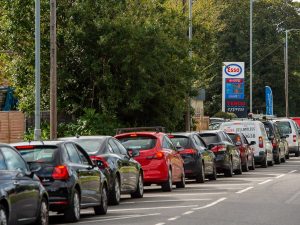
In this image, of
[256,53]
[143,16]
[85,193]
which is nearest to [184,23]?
Result: [143,16]

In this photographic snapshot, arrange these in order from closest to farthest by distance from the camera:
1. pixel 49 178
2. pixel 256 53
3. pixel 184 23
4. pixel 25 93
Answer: pixel 49 178 < pixel 25 93 < pixel 184 23 < pixel 256 53

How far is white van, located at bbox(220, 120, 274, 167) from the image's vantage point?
43.2 metres

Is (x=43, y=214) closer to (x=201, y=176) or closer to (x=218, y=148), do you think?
(x=201, y=176)

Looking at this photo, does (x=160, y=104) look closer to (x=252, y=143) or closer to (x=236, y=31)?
(x=252, y=143)

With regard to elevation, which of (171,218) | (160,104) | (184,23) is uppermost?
(184,23)

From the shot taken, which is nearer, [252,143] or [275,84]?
[252,143]

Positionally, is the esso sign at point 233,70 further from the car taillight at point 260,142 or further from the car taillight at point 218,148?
the car taillight at point 218,148

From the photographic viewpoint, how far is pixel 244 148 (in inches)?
1571

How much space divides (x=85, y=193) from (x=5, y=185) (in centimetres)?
465

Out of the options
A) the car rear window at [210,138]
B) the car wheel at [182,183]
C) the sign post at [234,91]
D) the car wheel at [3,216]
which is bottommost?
the car wheel at [182,183]

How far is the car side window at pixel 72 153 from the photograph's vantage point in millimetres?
19656

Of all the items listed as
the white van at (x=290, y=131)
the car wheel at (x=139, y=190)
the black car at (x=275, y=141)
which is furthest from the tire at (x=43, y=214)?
the white van at (x=290, y=131)

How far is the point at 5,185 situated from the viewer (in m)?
15.5

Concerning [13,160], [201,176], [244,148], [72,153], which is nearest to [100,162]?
[72,153]
